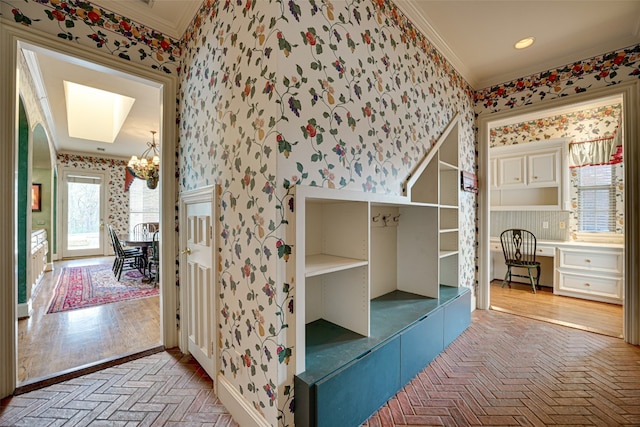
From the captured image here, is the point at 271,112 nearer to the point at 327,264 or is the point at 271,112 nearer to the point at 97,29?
the point at 327,264

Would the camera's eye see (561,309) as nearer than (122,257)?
Yes

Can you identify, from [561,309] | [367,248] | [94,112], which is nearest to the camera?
[367,248]

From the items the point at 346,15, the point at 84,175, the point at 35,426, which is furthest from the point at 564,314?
the point at 84,175

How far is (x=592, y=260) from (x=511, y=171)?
1764mm

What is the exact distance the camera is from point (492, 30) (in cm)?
248

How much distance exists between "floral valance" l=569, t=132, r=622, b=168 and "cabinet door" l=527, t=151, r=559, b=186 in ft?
0.76

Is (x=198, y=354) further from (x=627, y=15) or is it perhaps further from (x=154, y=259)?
(x=627, y=15)

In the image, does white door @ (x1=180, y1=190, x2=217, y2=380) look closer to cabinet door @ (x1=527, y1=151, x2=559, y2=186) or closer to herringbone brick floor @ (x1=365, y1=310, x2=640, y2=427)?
herringbone brick floor @ (x1=365, y1=310, x2=640, y2=427)

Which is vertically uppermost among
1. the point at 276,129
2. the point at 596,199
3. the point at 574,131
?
the point at 574,131

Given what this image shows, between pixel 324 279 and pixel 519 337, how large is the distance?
220 centimetres

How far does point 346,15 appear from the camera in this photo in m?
1.71

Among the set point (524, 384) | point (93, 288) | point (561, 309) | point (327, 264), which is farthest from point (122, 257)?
point (561, 309)

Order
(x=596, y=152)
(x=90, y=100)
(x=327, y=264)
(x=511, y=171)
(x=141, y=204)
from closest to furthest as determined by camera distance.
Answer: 1. (x=327, y=264)
2. (x=596, y=152)
3. (x=90, y=100)
4. (x=511, y=171)
5. (x=141, y=204)

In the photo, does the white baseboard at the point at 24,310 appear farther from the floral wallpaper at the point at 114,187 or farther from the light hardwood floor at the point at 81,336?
the floral wallpaper at the point at 114,187
